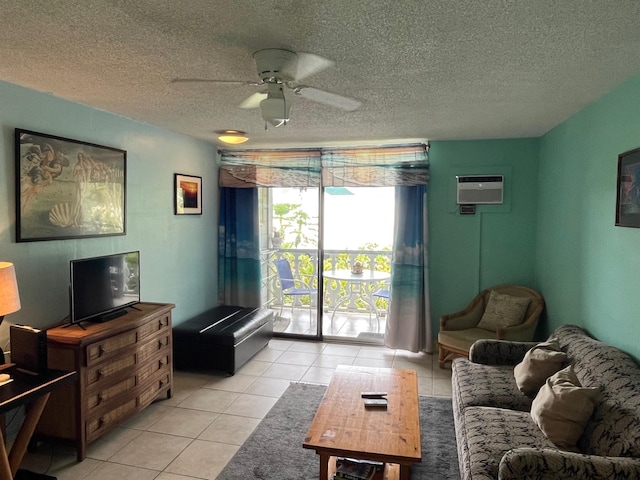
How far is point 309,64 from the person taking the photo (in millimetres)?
2305

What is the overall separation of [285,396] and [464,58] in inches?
115

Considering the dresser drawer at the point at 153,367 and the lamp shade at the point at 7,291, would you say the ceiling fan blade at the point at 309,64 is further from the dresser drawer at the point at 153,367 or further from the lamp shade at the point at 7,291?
the dresser drawer at the point at 153,367

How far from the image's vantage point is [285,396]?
3.71 metres

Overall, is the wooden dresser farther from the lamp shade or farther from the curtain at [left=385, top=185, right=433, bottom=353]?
the curtain at [left=385, top=185, right=433, bottom=353]

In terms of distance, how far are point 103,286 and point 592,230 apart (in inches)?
141

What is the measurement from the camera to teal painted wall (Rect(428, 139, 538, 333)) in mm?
4621

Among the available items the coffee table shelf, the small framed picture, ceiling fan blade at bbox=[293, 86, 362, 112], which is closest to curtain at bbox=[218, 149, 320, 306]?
the small framed picture

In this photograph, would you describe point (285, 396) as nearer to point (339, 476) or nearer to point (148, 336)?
point (148, 336)

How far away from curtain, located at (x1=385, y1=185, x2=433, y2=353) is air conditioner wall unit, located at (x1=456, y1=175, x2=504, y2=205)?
1.30 feet

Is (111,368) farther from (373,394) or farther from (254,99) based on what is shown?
(254,99)

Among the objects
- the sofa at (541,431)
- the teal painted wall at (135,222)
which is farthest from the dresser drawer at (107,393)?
the sofa at (541,431)

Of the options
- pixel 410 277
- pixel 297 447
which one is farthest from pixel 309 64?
pixel 410 277

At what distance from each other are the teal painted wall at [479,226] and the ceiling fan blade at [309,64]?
2.72 m

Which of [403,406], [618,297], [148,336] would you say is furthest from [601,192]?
[148,336]
